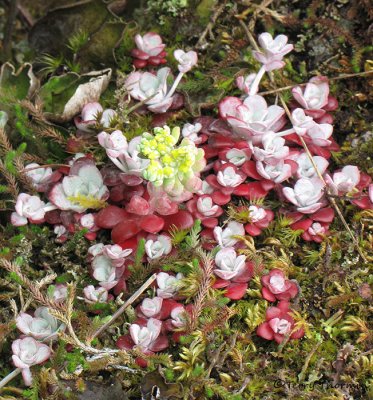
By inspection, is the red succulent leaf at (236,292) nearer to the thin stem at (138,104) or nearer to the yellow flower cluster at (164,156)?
the yellow flower cluster at (164,156)

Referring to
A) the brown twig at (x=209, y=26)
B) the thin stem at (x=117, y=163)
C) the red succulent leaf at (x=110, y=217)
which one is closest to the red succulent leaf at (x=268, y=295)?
the red succulent leaf at (x=110, y=217)

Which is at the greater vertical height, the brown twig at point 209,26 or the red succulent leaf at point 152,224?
the brown twig at point 209,26

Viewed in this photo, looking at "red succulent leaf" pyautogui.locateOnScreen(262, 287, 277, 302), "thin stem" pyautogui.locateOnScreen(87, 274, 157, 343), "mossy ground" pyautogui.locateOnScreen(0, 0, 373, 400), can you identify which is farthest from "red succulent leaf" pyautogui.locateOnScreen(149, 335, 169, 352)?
"red succulent leaf" pyautogui.locateOnScreen(262, 287, 277, 302)

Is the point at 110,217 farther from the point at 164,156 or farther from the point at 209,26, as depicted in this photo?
the point at 209,26

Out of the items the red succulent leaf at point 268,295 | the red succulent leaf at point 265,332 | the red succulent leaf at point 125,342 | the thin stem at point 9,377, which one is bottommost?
the red succulent leaf at point 265,332

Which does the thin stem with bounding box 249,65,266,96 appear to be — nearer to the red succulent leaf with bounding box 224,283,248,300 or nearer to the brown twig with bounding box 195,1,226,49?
the brown twig with bounding box 195,1,226,49

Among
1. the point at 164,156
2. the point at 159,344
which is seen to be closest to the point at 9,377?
the point at 159,344

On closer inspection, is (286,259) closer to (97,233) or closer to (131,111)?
(97,233)
